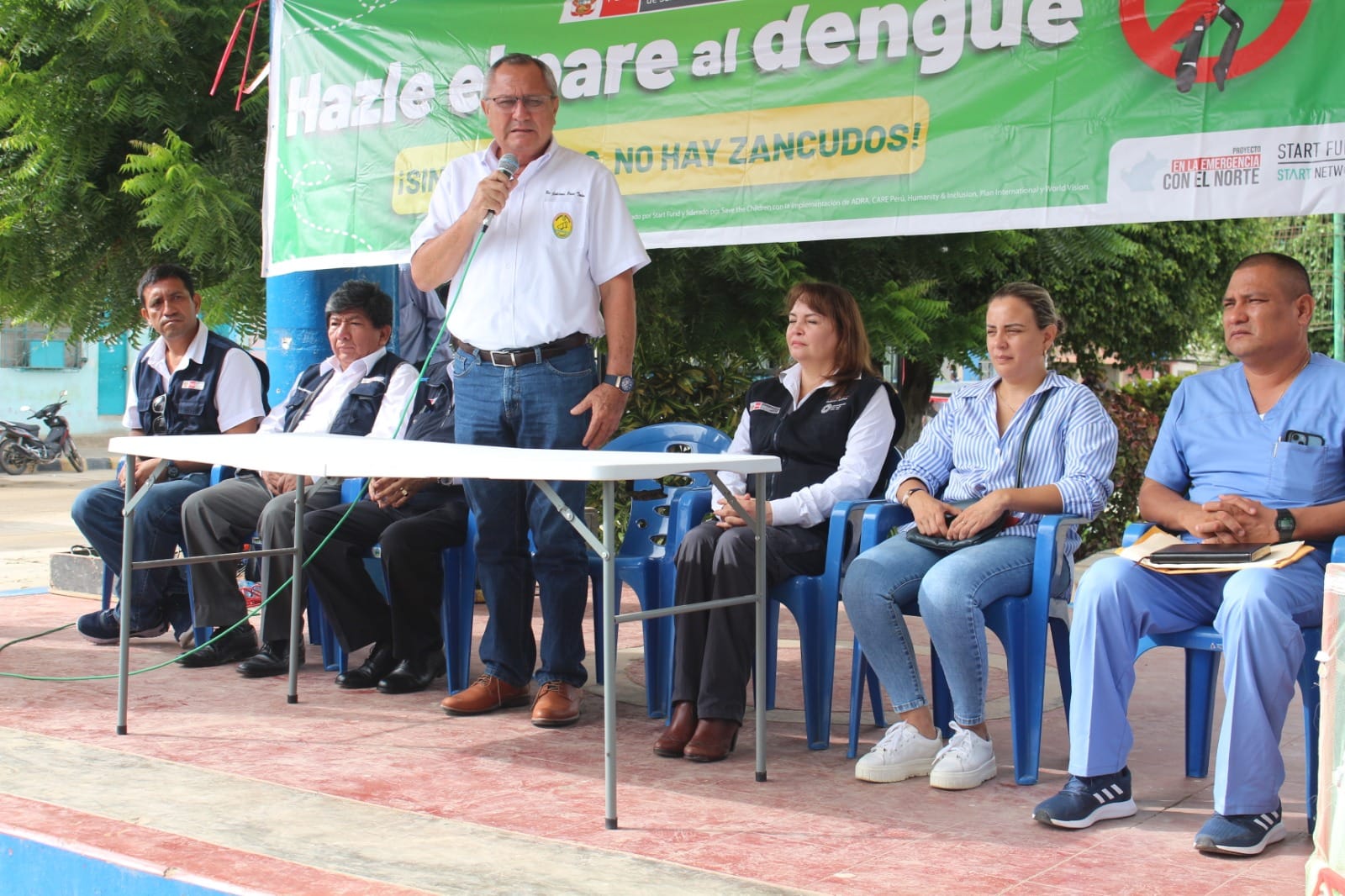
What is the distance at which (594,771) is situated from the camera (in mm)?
3924

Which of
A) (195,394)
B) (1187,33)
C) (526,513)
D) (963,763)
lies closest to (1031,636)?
(963,763)

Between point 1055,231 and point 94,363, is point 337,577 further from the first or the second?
point 94,363

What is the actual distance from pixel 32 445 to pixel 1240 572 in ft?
64.0

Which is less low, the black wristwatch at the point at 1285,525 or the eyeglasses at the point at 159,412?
the eyeglasses at the point at 159,412

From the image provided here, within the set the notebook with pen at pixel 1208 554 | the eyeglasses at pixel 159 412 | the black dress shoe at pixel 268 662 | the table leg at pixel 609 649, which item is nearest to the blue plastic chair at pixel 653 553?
the table leg at pixel 609 649

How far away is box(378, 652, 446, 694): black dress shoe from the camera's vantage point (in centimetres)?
498

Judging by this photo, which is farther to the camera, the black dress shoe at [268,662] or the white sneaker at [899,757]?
the black dress shoe at [268,662]

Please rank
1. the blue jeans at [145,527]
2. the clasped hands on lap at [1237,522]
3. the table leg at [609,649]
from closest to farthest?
the table leg at [609,649] < the clasped hands on lap at [1237,522] < the blue jeans at [145,527]

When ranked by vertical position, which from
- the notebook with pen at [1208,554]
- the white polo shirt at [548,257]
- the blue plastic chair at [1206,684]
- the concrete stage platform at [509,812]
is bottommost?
the concrete stage platform at [509,812]

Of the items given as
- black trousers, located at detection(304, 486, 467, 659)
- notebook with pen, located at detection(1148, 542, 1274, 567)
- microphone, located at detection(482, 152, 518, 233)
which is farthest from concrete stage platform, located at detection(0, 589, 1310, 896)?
microphone, located at detection(482, 152, 518, 233)

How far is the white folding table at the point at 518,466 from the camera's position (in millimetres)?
3352

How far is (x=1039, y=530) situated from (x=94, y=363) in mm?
26768

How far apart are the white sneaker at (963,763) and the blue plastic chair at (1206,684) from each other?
51cm

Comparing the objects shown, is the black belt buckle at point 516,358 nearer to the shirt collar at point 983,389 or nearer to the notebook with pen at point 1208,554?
the shirt collar at point 983,389
